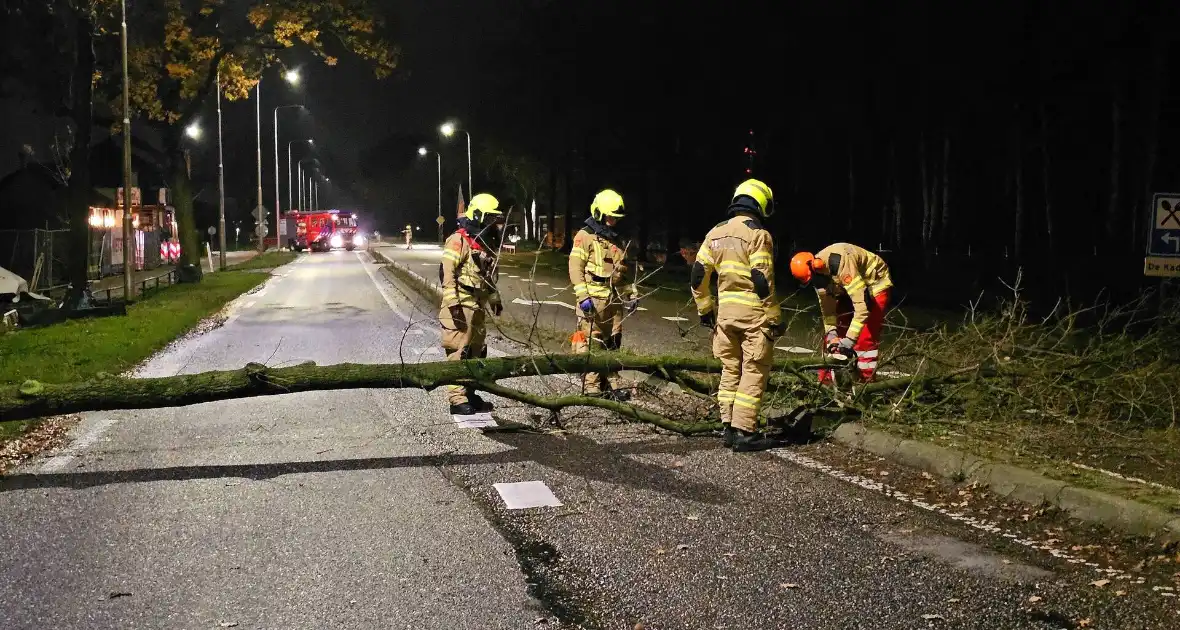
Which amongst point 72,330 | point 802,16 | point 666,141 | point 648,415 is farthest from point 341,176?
point 648,415

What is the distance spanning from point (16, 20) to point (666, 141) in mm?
27385

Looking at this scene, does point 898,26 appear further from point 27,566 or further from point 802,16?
point 27,566

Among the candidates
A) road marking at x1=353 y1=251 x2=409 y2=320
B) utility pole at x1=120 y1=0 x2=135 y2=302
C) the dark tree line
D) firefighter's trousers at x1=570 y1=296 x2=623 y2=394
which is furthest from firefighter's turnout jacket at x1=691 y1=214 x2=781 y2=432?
the dark tree line

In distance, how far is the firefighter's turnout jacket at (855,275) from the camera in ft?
28.2

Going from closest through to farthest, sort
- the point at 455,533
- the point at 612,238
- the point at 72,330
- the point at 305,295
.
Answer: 1. the point at 455,533
2. the point at 612,238
3. the point at 72,330
4. the point at 305,295

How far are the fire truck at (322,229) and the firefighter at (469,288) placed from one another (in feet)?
201

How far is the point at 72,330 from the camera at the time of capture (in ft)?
55.1

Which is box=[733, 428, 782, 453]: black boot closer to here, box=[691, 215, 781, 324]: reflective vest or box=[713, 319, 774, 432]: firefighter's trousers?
box=[713, 319, 774, 432]: firefighter's trousers

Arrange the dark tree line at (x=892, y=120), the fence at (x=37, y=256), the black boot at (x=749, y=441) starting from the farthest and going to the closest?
the dark tree line at (x=892, y=120), the fence at (x=37, y=256), the black boot at (x=749, y=441)

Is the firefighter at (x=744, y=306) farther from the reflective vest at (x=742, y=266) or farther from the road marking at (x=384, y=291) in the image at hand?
the road marking at (x=384, y=291)

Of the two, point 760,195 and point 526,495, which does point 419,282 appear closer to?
point 760,195

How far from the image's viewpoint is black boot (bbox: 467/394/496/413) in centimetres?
884

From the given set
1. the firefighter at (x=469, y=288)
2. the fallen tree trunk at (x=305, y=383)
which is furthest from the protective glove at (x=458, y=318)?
the fallen tree trunk at (x=305, y=383)

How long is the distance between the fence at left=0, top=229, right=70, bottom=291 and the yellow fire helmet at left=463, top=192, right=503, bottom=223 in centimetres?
1812
